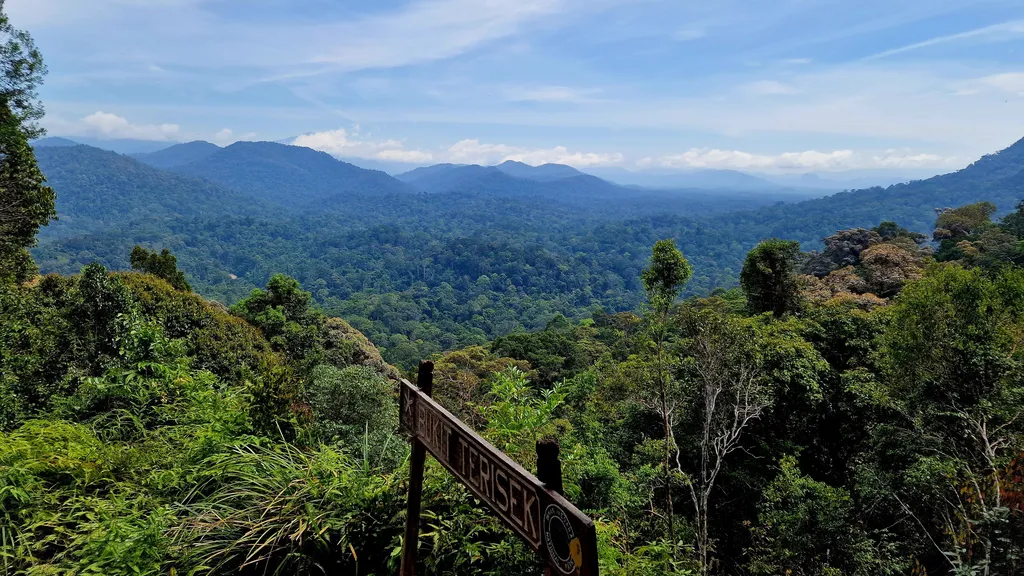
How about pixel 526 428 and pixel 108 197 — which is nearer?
pixel 526 428

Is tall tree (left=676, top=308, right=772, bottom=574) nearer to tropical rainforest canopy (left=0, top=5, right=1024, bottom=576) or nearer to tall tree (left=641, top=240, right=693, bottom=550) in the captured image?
tropical rainforest canopy (left=0, top=5, right=1024, bottom=576)

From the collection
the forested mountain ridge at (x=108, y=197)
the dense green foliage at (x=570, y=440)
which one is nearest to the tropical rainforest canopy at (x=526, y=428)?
the dense green foliage at (x=570, y=440)

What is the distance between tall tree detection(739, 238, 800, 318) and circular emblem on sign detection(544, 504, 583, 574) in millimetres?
18782

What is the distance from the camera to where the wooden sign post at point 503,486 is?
1366 mm

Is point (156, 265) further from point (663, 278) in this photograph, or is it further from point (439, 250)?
point (439, 250)

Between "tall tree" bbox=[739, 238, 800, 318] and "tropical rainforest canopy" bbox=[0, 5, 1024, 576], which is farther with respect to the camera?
"tall tree" bbox=[739, 238, 800, 318]

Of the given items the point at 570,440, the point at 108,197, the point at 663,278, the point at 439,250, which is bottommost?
the point at 439,250

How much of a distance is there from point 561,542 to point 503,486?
296 millimetres

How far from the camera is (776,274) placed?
18.5 metres

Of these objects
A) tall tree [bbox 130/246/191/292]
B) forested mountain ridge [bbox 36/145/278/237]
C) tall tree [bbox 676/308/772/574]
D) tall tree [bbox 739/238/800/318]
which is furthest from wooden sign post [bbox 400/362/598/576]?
forested mountain ridge [bbox 36/145/278/237]

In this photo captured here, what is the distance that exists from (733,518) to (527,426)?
398 inches

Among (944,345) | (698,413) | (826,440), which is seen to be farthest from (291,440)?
(826,440)

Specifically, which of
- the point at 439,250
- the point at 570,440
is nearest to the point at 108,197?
the point at 439,250

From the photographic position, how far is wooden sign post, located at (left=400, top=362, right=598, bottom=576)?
1.37m
